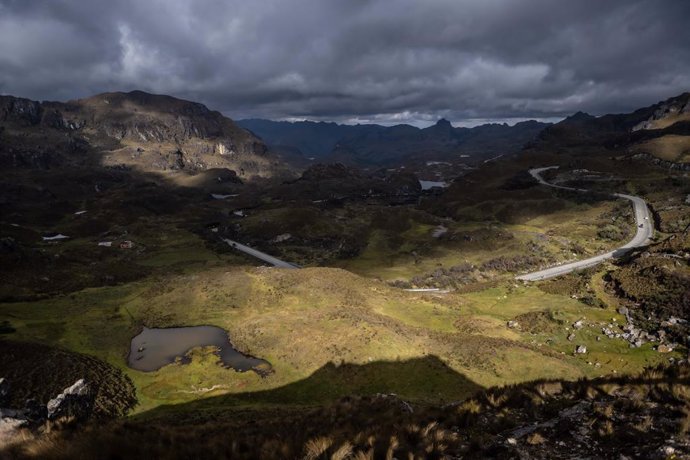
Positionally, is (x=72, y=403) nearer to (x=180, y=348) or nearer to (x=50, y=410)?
(x=50, y=410)

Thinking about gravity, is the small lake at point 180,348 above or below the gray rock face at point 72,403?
below

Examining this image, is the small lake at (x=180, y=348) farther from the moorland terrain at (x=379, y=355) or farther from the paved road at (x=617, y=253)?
the paved road at (x=617, y=253)

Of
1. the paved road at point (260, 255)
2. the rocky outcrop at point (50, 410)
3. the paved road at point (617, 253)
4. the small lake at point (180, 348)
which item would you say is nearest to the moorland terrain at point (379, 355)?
the rocky outcrop at point (50, 410)

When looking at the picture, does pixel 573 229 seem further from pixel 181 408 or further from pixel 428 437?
pixel 428 437

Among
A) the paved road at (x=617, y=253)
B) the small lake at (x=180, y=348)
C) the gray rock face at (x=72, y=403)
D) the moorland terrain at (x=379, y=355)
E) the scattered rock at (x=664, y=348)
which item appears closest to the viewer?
the moorland terrain at (x=379, y=355)

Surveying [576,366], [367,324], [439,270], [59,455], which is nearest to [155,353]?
[367,324]

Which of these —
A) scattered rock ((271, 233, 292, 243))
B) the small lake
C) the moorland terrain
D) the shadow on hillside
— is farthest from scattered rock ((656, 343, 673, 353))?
scattered rock ((271, 233, 292, 243))

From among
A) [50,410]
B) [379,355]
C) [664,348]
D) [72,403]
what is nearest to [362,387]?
[379,355]
